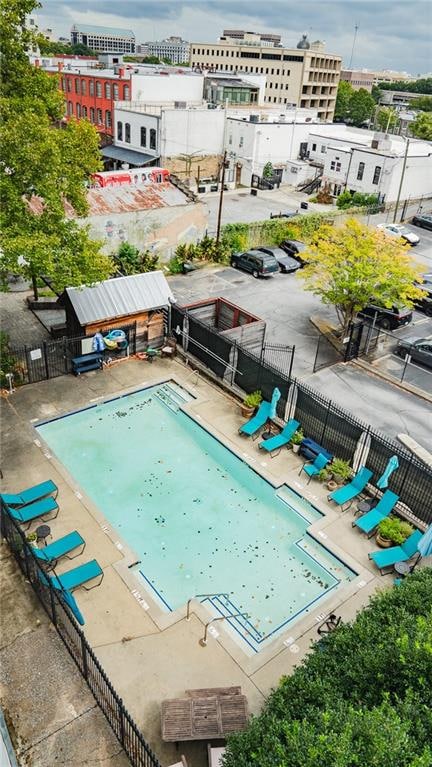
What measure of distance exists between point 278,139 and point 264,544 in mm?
53601

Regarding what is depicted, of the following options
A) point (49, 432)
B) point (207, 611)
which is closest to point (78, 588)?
point (207, 611)

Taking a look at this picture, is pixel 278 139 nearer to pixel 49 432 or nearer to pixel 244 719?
pixel 49 432

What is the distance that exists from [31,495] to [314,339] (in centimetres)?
1654

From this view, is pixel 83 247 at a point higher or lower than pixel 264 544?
higher

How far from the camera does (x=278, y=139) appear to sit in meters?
57.7

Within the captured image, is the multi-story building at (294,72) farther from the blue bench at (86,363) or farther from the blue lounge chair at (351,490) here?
the blue lounge chair at (351,490)

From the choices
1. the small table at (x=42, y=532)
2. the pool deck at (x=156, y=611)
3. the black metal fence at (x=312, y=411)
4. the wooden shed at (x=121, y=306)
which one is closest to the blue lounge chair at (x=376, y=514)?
the pool deck at (x=156, y=611)

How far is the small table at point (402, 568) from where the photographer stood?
44.5ft

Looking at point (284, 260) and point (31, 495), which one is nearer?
point (31, 495)

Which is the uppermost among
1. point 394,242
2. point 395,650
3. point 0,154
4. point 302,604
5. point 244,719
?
point 0,154

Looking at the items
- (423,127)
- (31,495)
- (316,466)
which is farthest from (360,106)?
(31,495)

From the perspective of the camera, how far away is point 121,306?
21.8m

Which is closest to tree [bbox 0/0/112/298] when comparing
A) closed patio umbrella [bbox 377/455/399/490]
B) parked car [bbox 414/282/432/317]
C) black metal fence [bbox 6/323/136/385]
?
black metal fence [bbox 6/323/136/385]

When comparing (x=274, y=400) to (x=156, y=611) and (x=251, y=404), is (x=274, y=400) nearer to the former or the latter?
(x=251, y=404)
